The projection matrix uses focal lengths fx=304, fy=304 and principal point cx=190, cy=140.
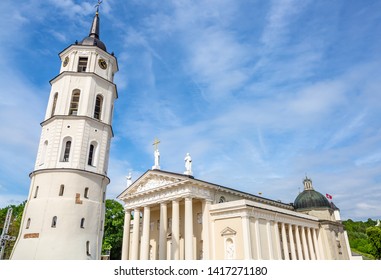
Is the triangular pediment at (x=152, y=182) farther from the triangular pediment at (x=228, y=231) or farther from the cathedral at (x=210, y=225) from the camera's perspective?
the triangular pediment at (x=228, y=231)

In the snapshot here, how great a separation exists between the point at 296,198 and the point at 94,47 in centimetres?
4123

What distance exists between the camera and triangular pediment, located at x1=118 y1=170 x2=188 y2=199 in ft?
109

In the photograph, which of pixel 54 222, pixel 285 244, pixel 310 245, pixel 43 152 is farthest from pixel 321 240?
pixel 43 152

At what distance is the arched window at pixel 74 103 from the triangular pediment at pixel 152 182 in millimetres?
11476

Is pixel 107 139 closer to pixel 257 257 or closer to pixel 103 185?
pixel 103 185

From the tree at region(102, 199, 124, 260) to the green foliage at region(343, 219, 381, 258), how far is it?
4215cm

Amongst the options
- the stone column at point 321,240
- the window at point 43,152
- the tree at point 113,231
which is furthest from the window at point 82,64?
the stone column at point 321,240

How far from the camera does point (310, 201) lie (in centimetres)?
5006

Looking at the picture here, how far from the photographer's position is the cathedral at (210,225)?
1187 inches

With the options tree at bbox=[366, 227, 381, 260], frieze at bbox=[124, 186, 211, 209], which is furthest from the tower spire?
tree at bbox=[366, 227, 381, 260]

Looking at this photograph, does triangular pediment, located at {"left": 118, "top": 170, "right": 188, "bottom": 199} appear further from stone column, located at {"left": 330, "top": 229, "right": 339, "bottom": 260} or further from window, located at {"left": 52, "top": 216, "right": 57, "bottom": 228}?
stone column, located at {"left": 330, "top": 229, "right": 339, "bottom": 260}

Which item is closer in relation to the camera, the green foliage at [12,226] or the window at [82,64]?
the window at [82,64]

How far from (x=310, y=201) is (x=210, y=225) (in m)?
25.2

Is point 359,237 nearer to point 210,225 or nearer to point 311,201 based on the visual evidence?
point 311,201
